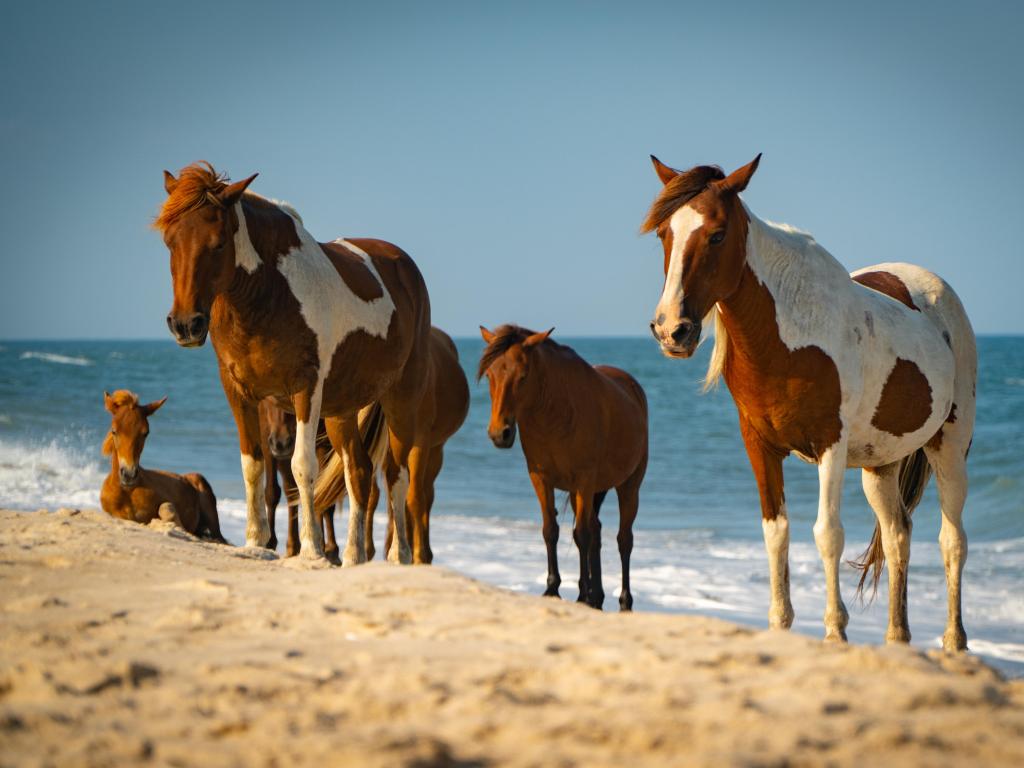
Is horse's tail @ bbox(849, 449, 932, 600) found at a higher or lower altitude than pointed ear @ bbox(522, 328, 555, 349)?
lower

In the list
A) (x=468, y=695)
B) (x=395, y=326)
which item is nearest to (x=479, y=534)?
(x=395, y=326)

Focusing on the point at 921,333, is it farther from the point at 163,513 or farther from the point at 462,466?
the point at 462,466

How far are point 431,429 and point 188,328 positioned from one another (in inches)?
106

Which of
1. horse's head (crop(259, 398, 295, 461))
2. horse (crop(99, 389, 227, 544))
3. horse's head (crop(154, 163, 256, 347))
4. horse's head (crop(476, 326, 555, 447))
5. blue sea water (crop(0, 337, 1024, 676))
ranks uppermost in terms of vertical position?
horse's head (crop(154, 163, 256, 347))

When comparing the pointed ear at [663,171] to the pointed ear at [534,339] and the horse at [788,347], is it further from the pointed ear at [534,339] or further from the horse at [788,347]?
the pointed ear at [534,339]

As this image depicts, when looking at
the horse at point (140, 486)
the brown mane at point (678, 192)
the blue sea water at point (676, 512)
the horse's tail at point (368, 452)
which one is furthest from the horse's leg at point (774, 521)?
the horse at point (140, 486)

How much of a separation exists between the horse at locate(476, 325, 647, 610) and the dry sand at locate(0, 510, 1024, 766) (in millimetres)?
3409

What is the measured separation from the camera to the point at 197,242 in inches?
215

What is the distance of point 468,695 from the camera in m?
2.78

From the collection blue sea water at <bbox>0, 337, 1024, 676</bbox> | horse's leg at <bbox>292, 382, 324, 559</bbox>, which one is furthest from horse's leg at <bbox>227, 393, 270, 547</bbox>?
blue sea water at <bbox>0, 337, 1024, 676</bbox>

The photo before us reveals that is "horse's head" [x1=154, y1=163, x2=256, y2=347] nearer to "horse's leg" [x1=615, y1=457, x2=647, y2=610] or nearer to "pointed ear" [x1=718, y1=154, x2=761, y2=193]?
"pointed ear" [x1=718, y1=154, x2=761, y2=193]

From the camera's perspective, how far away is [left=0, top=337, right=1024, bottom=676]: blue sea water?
10562 millimetres

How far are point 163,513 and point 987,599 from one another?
25.3 feet

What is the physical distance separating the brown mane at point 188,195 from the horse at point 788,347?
2145 millimetres
